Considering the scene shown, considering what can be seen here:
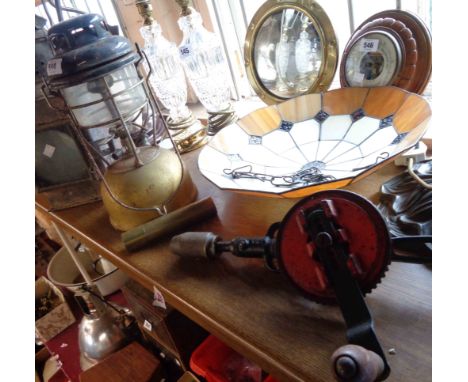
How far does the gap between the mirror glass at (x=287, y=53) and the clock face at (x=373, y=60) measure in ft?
0.26

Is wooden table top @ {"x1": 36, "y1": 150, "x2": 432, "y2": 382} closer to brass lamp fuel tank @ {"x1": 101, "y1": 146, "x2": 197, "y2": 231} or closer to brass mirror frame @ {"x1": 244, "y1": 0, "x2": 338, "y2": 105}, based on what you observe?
brass lamp fuel tank @ {"x1": 101, "y1": 146, "x2": 197, "y2": 231}

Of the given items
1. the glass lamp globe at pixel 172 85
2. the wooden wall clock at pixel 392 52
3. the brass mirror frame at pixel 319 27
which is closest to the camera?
the wooden wall clock at pixel 392 52

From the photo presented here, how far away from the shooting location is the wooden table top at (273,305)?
0.37 meters

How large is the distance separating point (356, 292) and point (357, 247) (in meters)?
0.04

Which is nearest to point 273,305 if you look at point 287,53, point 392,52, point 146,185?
point 146,185

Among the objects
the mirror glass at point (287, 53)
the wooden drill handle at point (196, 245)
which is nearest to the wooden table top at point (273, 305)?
the wooden drill handle at point (196, 245)

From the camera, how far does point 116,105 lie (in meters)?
0.60

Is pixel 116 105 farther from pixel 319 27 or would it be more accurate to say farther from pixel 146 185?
pixel 319 27

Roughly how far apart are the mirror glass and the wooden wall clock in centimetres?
9

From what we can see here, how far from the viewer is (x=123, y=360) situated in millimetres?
1023

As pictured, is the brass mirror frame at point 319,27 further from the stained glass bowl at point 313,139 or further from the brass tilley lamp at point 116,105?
the brass tilley lamp at point 116,105

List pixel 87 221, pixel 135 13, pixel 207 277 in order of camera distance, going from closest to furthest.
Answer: pixel 207 277 < pixel 87 221 < pixel 135 13
